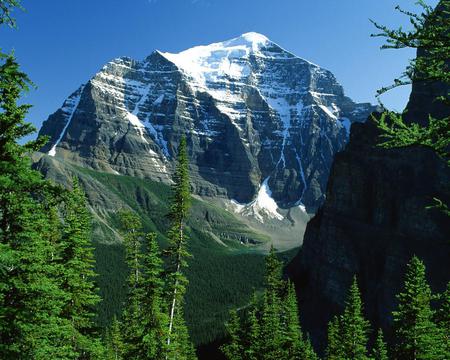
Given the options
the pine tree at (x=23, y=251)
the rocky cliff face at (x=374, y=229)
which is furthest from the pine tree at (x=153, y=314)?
the rocky cliff face at (x=374, y=229)

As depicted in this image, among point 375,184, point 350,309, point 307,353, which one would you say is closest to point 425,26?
point 350,309

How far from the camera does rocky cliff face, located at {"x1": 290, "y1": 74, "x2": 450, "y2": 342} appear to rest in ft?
359

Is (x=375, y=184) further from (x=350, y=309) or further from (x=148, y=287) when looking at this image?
(x=148, y=287)

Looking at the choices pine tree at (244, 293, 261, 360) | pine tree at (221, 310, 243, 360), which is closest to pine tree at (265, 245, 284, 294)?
pine tree at (221, 310, 243, 360)

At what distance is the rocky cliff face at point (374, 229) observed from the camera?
109375 mm

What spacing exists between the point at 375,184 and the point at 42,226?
418 feet

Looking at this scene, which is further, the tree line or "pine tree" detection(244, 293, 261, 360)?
"pine tree" detection(244, 293, 261, 360)

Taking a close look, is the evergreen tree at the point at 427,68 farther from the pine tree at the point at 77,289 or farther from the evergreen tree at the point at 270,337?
the evergreen tree at the point at 270,337

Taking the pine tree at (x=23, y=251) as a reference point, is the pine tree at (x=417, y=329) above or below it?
below

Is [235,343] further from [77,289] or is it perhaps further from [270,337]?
[77,289]

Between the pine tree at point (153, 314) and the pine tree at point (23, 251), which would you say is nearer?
the pine tree at point (23, 251)

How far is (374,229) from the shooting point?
419 feet

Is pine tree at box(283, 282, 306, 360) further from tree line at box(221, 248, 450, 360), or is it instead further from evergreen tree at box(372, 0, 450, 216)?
evergreen tree at box(372, 0, 450, 216)

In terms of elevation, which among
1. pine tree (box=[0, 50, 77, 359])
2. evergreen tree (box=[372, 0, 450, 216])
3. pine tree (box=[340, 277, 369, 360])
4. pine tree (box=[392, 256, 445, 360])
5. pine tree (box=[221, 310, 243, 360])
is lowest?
pine tree (box=[221, 310, 243, 360])
